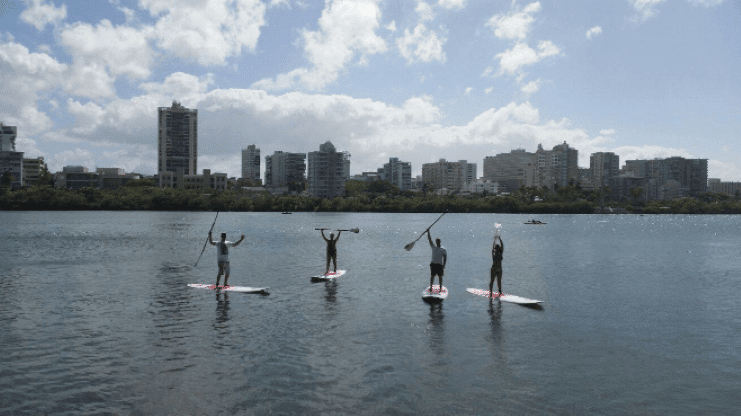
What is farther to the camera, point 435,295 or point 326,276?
point 326,276

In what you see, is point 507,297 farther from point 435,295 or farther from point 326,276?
point 326,276

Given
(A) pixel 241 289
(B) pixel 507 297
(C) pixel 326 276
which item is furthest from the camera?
(C) pixel 326 276

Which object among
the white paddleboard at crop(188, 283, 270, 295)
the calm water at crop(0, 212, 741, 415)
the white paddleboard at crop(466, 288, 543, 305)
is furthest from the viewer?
the white paddleboard at crop(188, 283, 270, 295)

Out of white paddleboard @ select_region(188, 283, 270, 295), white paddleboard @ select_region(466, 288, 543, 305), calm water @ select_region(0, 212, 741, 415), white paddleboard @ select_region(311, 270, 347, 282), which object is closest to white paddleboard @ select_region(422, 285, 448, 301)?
calm water @ select_region(0, 212, 741, 415)

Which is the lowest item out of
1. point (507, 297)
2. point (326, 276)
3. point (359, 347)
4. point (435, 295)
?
point (359, 347)

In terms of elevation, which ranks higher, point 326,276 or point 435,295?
point 435,295

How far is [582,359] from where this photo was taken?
16.2 metres

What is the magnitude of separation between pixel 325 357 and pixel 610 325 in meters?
11.5

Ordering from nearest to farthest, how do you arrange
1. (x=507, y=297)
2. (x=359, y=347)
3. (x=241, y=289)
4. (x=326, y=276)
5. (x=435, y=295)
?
(x=359, y=347) → (x=435, y=295) → (x=507, y=297) → (x=241, y=289) → (x=326, y=276)

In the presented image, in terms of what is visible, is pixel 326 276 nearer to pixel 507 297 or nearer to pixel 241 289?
pixel 241 289

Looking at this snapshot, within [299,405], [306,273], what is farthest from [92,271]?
[299,405]

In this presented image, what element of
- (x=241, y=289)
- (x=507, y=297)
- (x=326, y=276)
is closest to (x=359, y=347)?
(x=507, y=297)

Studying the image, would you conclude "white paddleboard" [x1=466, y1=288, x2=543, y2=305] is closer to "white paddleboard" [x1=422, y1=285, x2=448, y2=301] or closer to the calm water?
the calm water

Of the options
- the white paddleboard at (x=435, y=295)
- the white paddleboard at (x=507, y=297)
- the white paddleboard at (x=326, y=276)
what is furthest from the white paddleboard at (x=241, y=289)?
the white paddleboard at (x=507, y=297)
